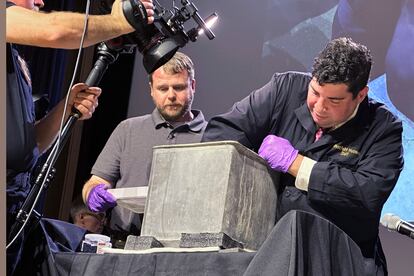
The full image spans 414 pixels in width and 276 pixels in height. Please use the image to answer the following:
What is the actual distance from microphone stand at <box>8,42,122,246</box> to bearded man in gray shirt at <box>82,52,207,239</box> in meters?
0.96

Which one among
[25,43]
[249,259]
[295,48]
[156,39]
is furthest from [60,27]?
[295,48]

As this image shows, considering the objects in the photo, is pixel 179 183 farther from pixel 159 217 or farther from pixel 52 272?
pixel 52 272

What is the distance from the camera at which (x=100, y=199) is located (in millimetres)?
2342

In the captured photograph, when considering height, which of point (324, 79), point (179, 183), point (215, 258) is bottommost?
point (215, 258)

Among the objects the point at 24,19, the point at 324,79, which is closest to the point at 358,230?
the point at 324,79

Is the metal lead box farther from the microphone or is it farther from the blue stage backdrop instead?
the blue stage backdrop

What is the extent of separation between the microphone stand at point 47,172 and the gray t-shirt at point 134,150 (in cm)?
96

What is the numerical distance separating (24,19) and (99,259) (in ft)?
1.68

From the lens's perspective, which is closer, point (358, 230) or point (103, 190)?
point (358, 230)

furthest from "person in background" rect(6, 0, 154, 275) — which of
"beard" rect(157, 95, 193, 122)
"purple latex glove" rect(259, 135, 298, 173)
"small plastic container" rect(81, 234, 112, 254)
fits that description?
"beard" rect(157, 95, 193, 122)

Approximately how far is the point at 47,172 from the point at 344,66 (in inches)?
37.9

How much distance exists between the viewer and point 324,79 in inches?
74.5

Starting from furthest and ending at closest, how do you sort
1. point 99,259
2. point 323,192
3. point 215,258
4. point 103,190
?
1. point 103,190
2. point 323,192
3. point 99,259
4. point 215,258

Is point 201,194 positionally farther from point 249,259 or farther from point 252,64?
point 252,64
